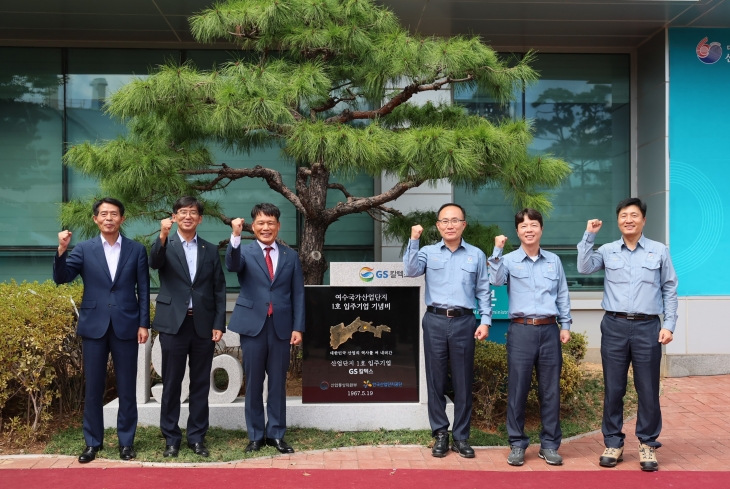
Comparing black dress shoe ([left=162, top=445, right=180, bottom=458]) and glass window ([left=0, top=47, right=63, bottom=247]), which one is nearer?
black dress shoe ([left=162, top=445, right=180, bottom=458])

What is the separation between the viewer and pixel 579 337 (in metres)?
6.38

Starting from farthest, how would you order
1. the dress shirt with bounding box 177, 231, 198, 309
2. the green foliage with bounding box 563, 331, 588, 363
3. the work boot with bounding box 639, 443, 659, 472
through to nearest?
1. the green foliage with bounding box 563, 331, 588, 363
2. the dress shirt with bounding box 177, 231, 198, 309
3. the work boot with bounding box 639, 443, 659, 472

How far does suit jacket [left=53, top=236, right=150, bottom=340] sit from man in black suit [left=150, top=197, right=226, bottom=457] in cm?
17

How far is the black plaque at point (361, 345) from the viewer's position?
524 cm

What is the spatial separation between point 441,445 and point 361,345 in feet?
3.42

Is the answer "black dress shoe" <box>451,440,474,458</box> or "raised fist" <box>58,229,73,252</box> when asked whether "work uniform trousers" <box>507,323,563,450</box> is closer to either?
"black dress shoe" <box>451,440,474,458</box>

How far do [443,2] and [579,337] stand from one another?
3.71 meters

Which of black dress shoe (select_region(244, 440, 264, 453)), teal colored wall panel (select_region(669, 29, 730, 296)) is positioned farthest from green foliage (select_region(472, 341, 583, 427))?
teal colored wall panel (select_region(669, 29, 730, 296))

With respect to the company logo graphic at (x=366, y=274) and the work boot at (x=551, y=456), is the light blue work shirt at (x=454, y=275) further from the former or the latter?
the work boot at (x=551, y=456)

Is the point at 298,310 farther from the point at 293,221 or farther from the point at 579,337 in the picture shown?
the point at 293,221

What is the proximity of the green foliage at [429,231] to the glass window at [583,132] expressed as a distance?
7.72 ft

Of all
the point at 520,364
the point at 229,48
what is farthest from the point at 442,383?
the point at 229,48

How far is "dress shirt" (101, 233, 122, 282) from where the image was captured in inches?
176

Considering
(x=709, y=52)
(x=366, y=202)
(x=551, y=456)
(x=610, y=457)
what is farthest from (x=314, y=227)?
(x=709, y=52)
